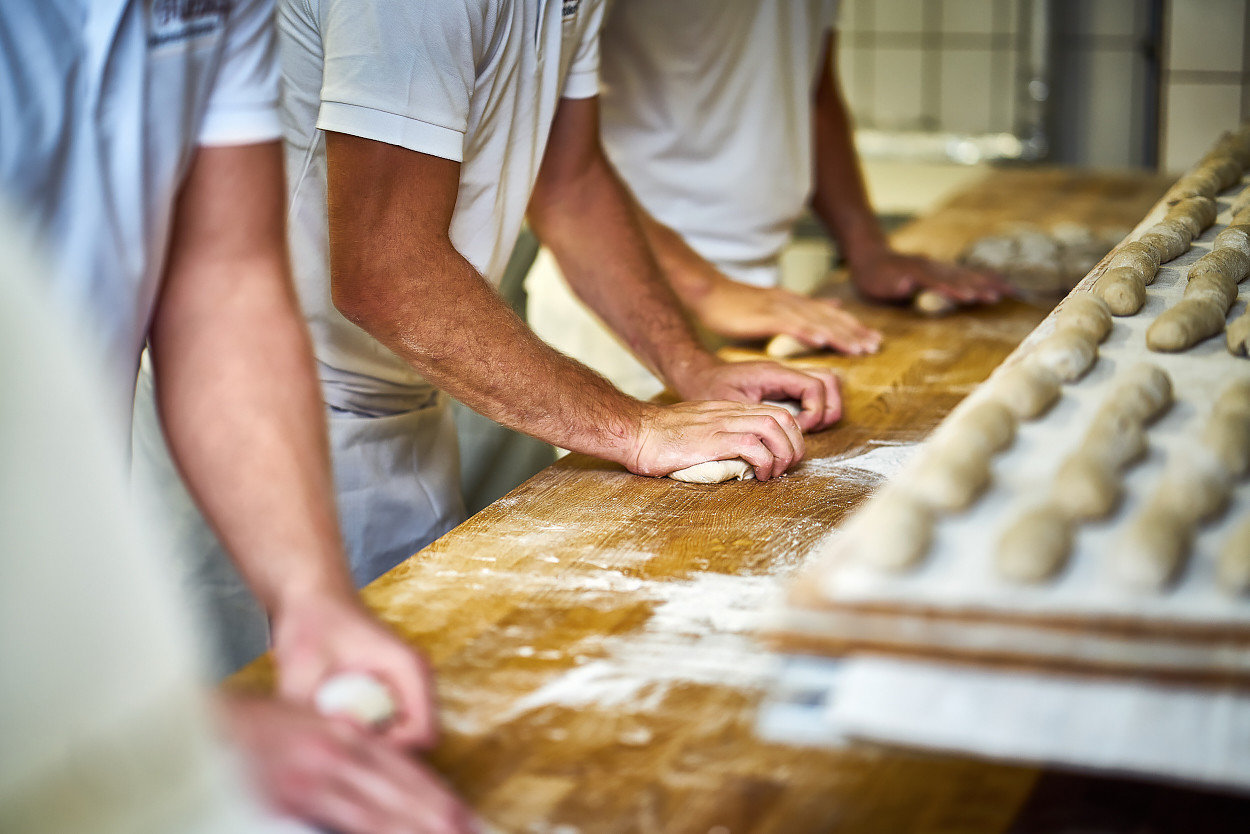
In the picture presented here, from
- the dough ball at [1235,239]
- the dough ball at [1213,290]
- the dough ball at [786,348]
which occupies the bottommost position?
the dough ball at [786,348]

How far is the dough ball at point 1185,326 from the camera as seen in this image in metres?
0.99

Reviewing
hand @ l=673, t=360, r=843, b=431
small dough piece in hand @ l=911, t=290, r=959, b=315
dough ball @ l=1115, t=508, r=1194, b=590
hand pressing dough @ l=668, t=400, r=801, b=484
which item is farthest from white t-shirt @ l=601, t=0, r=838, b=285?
dough ball @ l=1115, t=508, r=1194, b=590

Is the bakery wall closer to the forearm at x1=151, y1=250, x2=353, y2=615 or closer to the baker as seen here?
the baker

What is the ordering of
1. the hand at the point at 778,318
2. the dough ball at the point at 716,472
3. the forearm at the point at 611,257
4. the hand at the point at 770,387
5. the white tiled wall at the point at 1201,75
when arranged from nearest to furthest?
the dough ball at the point at 716,472 < the hand at the point at 770,387 < the forearm at the point at 611,257 < the hand at the point at 778,318 < the white tiled wall at the point at 1201,75

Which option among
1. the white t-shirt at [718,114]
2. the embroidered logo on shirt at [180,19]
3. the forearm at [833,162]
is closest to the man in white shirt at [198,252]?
the embroidered logo on shirt at [180,19]

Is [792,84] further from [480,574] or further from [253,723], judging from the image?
[253,723]

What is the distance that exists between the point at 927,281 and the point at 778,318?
0.35m

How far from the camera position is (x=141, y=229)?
2.84 ft

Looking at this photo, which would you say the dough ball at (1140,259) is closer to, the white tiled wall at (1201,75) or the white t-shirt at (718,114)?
the white t-shirt at (718,114)

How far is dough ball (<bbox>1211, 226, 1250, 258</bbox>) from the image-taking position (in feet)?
4.05

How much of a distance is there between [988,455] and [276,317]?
52 centimetres

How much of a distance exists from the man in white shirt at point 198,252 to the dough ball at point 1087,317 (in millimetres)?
625

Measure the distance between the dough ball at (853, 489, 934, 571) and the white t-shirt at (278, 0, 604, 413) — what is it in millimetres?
655

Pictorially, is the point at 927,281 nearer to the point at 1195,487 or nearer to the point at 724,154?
the point at 724,154
